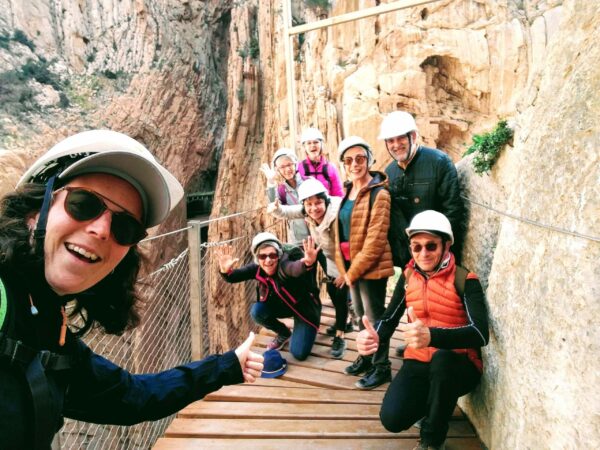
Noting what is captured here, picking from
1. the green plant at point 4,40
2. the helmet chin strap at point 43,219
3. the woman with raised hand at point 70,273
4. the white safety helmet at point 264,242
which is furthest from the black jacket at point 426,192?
the green plant at point 4,40

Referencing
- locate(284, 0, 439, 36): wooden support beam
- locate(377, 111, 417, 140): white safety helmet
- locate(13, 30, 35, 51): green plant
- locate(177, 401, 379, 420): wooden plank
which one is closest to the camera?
locate(177, 401, 379, 420): wooden plank

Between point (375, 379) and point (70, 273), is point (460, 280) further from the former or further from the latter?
point (70, 273)

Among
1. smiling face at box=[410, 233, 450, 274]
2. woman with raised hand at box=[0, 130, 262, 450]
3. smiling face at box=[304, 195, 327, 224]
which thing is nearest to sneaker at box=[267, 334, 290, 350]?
smiling face at box=[304, 195, 327, 224]

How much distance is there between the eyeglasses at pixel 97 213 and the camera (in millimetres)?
966

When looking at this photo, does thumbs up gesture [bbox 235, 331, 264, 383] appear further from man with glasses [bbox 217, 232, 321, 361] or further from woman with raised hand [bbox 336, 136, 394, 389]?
man with glasses [bbox 217, 232, 321, 361]

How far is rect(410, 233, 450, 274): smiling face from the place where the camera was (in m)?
→ 2.23

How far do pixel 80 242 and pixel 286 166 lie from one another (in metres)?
3.13

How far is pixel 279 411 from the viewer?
8.87 ft

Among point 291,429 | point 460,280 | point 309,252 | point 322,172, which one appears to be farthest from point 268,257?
point 460,280

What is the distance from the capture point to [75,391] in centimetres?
114

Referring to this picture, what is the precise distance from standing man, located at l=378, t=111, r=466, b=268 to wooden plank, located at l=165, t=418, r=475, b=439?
4.55 feet

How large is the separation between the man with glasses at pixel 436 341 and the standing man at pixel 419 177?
1.85ft

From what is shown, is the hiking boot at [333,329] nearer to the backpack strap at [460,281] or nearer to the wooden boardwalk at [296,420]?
the wooden boardwalk at [296,420]

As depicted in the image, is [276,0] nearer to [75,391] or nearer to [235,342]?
[235,342]
